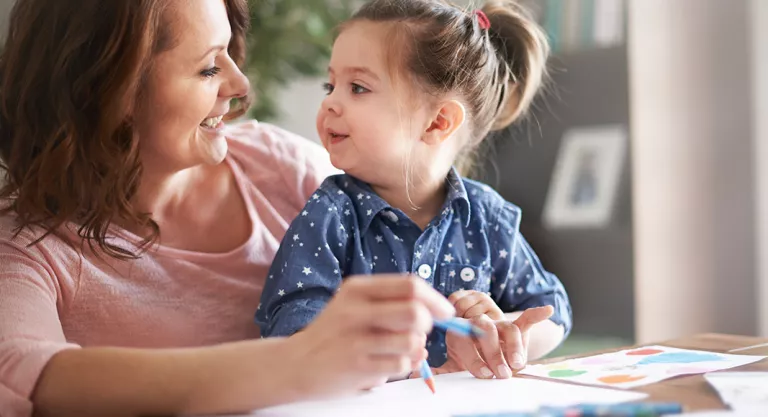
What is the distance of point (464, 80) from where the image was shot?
1.35 metres

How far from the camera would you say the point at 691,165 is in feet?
9.35

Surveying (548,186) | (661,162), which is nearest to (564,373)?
(661,162)

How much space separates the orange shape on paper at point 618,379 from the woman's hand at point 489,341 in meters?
0.11

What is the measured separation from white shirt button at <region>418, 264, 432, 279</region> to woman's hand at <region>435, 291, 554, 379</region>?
12 centimetres

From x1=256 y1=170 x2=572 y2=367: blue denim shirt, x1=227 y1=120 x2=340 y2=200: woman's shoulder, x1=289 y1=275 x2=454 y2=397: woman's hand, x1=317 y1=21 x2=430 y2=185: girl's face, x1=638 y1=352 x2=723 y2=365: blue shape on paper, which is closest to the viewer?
x1=289 y1=275 x2=454 y2=397: woman's hand

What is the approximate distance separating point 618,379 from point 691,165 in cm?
209

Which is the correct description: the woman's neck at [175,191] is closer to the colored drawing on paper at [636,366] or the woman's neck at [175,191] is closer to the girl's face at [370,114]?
the girl's face at [370,114]

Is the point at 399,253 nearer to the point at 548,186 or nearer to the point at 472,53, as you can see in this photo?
the point at 472,53

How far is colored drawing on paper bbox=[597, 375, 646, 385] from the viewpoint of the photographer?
94cm

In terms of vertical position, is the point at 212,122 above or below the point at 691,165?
above

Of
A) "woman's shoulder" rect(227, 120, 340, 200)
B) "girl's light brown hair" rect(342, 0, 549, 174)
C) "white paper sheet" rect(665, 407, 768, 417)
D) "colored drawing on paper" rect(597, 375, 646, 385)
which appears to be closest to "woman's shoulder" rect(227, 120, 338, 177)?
"woman's shoulder" rect(227, 120, 340, 200)

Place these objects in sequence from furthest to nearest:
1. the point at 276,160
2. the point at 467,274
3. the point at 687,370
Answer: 1. the point at 276,160
2. the point at 467,274
3. the point at 687,370

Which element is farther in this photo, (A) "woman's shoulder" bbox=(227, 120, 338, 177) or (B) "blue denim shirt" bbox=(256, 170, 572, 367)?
(A) "woman's shoulder" bbox=(227, 120, 338, 177)

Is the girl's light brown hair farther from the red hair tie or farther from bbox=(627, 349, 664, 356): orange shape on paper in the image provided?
bbox=(627, 349, 664, 356): orange shape on paper
